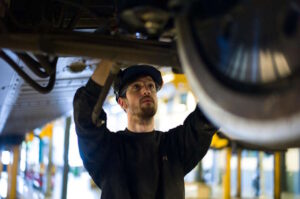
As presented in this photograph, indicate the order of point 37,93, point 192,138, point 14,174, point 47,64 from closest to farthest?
point 47,64
point 192,138
point 37,93
point 14,174

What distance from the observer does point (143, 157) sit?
202cm

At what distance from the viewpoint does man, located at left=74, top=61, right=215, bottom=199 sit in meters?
1.94

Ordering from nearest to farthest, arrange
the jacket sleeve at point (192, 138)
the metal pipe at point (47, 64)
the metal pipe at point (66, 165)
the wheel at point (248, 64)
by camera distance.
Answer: the wheel at point (248, 64), the metal pipe at point (47, 64), the jacket sleeve at point (192, 138), the metal pipe at point (66, 165)

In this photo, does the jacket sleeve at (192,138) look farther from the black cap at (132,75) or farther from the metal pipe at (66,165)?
the metal pipe at (66,165)

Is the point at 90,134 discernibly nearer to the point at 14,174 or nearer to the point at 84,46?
the point at 84,46

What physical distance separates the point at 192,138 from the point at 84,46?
0.78 meters

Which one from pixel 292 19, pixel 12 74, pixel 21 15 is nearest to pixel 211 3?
pixel 292 19

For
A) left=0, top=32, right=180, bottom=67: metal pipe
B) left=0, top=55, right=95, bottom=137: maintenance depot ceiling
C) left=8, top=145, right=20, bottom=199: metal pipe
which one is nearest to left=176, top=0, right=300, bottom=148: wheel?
left=0, top=32, right=180, bottom=67: metal pipe

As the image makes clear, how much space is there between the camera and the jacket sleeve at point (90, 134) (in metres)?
1.72

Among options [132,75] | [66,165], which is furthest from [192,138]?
[66,165]

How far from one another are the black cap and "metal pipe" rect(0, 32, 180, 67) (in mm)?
583

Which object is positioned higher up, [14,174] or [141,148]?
[141,148]

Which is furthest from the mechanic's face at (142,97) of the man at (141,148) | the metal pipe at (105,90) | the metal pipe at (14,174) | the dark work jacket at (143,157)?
the metal pipe at (14,174)

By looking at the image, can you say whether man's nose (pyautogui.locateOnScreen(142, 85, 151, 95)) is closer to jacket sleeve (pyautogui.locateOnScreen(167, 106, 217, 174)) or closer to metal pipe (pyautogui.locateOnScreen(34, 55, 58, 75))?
jacket sleeve (pyautogui.locateOnScreen(167, 106, 217, 174))
